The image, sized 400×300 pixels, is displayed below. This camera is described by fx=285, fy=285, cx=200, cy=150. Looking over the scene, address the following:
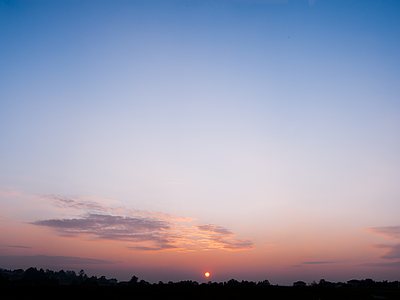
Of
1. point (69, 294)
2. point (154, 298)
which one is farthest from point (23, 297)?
point (154, 298)

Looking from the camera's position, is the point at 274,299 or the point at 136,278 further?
the point at 136,278

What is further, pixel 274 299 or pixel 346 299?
pixel 346 299

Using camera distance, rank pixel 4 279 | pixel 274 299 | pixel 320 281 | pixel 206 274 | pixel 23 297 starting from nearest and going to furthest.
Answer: pixel 23 297
pixel 274 299
pixel 206 274
pixel 4 279
pixel 320 281

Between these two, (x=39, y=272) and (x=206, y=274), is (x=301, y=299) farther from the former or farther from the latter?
(x=39, y=272)

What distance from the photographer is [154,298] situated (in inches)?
1860

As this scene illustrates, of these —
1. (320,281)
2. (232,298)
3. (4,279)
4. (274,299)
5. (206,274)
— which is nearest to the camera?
(232,298)

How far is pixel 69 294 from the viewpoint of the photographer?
46469 mm

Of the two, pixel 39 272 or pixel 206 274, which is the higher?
pixel 206 274

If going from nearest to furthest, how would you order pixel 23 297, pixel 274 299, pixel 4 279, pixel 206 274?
pixel 23 297
pixel 274 299
pixel 206 274
pixel 4 279

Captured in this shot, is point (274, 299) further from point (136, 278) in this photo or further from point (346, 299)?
point (136, 278)

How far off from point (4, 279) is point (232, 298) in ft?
215

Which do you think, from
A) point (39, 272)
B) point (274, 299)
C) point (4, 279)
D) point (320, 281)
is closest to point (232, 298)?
point (274, 299)

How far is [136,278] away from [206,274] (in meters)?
114

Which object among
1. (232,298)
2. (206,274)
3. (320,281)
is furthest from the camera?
(320,281)
